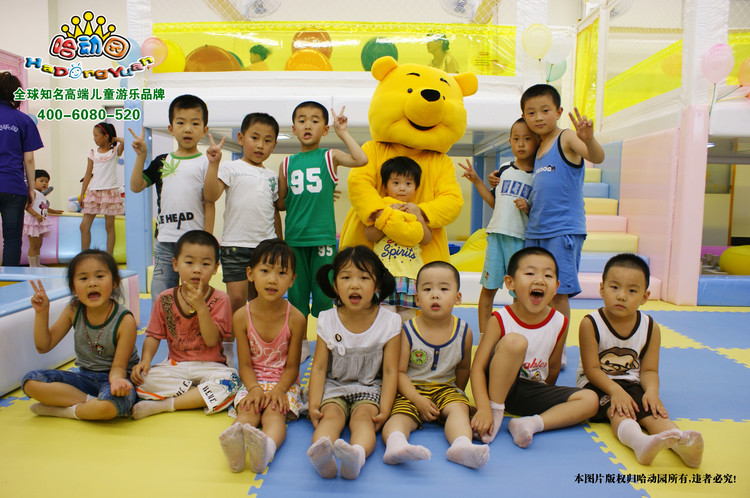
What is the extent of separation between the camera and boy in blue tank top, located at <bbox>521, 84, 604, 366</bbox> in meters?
2.62

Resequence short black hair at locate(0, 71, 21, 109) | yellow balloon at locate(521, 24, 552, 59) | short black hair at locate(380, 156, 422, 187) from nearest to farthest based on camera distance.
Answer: short black hair at locate(380, 156, 422, 187), short black hair at locate(0, 71, 21, 109), yellow balloon at locate(521, 24, 552, 59)

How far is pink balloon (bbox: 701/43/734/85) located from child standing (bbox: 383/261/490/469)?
354cm

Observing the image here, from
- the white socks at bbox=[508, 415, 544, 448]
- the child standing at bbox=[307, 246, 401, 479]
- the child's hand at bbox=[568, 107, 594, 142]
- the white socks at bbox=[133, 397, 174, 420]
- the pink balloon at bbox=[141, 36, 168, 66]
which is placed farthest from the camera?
the pink balloon at bbox=[141, 36, 168, 66]

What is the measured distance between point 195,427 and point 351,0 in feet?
13.4

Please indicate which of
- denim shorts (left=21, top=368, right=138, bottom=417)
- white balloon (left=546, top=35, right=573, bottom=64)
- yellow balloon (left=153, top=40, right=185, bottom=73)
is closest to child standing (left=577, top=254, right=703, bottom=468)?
denim shorts (left=21, top=368, right=138, bottom=417)

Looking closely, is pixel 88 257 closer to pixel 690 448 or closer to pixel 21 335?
pixel 21 335

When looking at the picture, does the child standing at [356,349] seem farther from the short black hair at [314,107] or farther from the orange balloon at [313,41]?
the orange balloon at [313,41]

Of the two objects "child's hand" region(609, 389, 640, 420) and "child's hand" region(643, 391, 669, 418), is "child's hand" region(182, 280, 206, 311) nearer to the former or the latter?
"child's hand" region(609, 389, 640, 420)

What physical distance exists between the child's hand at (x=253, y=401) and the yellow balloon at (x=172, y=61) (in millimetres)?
3457

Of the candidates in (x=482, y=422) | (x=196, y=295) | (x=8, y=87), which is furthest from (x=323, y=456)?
(x=8, y=87)

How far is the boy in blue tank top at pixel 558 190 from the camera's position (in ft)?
8.60

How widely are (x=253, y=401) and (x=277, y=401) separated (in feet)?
→ 0.31

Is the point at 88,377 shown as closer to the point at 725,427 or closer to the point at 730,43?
the point at 725,427

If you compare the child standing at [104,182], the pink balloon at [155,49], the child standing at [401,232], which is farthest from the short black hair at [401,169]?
the child standing at [104,182]
